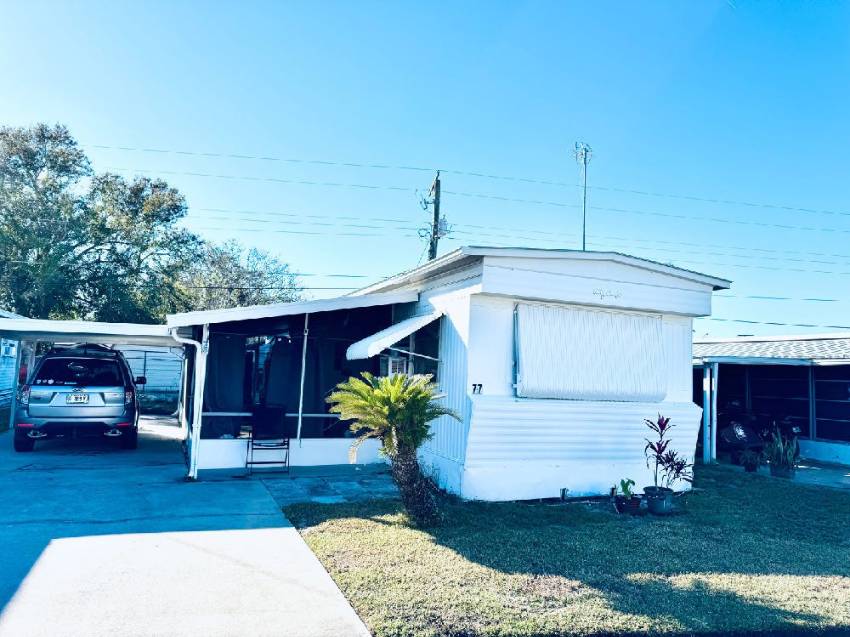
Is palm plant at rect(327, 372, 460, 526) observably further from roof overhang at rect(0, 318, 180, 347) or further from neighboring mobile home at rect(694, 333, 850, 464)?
neighboring mobile home at rect(694, 333, 850, 464)

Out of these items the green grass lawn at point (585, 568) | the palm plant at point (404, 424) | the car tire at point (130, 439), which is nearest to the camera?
the green grass lawn at point (585, 568)

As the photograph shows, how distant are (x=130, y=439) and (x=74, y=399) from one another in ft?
4.81

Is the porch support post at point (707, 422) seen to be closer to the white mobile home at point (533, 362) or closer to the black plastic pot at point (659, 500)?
the white mobile home at point (533, 362)

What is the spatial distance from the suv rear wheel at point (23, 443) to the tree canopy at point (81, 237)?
12.6m

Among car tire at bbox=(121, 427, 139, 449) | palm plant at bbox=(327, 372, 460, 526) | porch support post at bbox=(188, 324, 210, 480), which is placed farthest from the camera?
car tire at bbox=(121, 427, 139, 449)

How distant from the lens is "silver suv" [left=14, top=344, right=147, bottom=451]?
386 inches

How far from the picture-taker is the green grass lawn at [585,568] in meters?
4.16

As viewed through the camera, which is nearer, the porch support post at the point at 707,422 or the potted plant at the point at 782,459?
the potted plant at the point at 782,459

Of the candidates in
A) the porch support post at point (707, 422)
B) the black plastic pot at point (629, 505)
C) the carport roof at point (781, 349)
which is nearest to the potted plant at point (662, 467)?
the black plastic pot at point (629, 505)

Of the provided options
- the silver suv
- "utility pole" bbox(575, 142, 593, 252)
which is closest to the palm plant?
the silver suv

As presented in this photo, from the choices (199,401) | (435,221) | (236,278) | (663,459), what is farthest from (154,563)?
(236,278)

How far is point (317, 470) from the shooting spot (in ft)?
30.9

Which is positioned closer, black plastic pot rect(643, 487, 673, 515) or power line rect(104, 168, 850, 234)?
black plastic pot rect(643, 487, 673, 515)

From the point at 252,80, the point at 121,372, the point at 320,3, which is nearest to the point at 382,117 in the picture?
the point at 252,80
